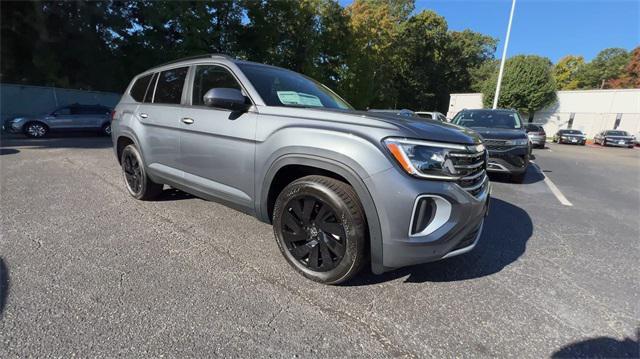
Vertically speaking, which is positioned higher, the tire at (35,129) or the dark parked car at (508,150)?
the dark parked car at (508,150)

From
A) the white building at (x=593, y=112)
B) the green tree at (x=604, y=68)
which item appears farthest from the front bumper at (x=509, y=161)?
the green tree at (x=604, y=68)

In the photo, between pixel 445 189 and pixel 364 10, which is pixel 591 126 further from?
pixel 445 189

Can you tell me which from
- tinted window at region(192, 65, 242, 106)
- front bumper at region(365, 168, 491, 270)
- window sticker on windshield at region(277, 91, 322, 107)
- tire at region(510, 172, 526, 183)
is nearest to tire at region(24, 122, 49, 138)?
tinted window at region(192, 65, 242, 106)

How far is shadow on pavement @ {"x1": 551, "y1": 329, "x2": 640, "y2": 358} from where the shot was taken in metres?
1.88

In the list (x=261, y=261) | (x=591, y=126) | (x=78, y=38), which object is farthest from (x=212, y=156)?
(x=591, y=126)

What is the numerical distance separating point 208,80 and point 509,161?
5866 mm

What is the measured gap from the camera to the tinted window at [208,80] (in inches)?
119

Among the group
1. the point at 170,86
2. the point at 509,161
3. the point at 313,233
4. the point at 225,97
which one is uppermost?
the point at 170,86

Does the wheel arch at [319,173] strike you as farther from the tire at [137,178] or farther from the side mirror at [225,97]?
the tire at [137,178]

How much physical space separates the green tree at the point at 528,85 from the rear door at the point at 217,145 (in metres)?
34.4

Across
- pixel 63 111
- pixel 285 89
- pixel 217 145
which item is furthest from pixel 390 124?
pixel 63 111

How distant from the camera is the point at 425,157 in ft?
6.82

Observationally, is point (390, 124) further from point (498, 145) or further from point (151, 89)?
point (498, 145)

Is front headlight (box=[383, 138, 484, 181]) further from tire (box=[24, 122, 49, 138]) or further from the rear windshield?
the rear windshield
